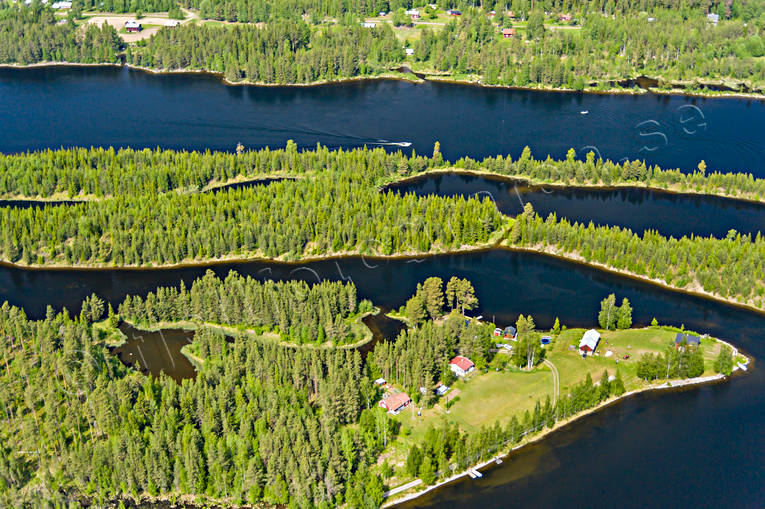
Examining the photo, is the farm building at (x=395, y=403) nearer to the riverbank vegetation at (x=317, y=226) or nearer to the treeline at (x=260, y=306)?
the treeline at (x=260, y=306)

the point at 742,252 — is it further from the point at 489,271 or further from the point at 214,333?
the point at 214,333

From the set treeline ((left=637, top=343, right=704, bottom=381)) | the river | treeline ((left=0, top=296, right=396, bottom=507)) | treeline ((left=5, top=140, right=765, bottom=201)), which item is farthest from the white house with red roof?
treeline ((left=5, top=140, right=765, bottom=201))

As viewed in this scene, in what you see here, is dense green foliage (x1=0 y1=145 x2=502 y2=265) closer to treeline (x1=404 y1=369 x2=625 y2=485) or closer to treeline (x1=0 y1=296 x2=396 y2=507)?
treeline (x1=0 y1=296 x2=396 y2=507)

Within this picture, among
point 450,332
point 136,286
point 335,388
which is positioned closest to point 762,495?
point 450,332

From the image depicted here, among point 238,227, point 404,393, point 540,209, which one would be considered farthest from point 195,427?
point 540,209

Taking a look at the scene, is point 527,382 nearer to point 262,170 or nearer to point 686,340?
point 686,340
